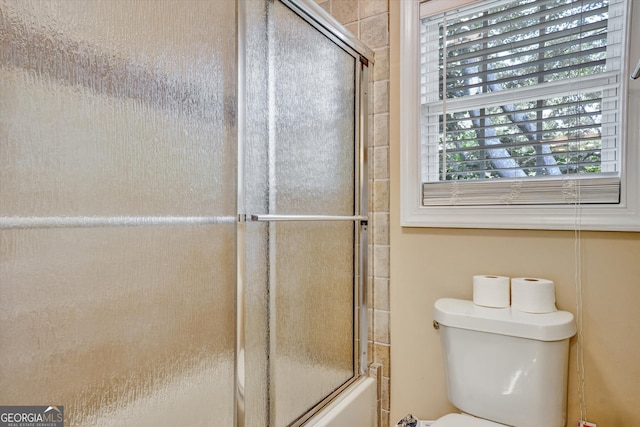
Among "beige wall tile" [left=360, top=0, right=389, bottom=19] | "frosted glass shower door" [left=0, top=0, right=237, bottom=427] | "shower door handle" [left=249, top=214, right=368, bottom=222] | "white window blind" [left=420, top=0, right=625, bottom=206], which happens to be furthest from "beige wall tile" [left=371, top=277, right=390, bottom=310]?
"beige wall tile" [left=360, top=0, right=389, bottom=19]

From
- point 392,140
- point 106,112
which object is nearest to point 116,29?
point 106,112

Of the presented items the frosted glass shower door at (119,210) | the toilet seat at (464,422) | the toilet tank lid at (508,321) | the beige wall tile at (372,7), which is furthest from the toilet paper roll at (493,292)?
the beige wall tile at (372,7)

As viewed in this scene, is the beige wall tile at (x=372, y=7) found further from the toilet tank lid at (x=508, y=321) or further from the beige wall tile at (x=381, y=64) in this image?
the toilet tank lid at (x=508, y=321)

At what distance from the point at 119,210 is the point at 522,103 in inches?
52.9

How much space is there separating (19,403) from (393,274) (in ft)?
4.08

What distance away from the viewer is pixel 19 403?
2.04 ft

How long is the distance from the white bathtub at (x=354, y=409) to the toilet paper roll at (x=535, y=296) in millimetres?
665

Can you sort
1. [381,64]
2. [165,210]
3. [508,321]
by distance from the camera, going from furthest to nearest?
[381,64], [508,321], [165,210]

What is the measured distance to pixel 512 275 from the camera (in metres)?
1.33

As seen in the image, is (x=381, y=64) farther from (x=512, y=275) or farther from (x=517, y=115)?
(x=512, y=275)

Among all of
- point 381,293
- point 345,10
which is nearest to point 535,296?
point 381,293

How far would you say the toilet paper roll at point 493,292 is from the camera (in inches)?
49.6

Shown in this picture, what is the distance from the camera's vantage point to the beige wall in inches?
45.7

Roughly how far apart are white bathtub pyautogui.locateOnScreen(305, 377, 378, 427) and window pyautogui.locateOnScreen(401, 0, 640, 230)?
0.70 meters
